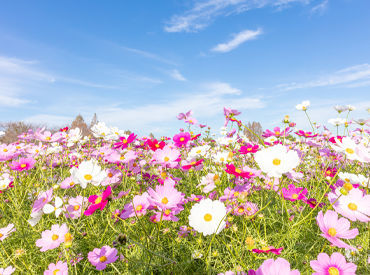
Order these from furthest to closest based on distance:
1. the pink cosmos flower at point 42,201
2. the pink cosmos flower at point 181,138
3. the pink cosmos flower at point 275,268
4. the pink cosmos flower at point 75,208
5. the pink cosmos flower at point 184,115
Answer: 1. the pink cosmos flower at point 184,115
2. the pink cosmos flower at point 181,138
3. the pink cosmos flower at point 75,208
4. the pink cosmos flower at point 42,201
5. the pink cosmos flower at point 275,268

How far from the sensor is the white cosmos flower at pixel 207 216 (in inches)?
40.2

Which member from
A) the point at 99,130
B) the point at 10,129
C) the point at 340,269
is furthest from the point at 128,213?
the point at 10,129

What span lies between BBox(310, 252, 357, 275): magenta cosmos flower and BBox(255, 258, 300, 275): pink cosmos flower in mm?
224

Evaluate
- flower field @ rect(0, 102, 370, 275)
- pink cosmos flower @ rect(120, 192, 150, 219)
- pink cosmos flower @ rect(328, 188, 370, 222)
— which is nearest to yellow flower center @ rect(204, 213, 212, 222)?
flower field @ rect(0, 102, 370, 275)

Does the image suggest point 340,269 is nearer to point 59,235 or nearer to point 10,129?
point 59,235

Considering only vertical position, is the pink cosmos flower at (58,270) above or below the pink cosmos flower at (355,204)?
below

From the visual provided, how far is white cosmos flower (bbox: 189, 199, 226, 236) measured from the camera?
1.02 meters

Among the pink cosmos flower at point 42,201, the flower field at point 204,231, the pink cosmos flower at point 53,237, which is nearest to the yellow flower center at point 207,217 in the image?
the flower field at point 204,231

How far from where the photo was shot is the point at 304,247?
137cm

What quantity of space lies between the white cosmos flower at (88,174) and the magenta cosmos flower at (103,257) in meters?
0.31

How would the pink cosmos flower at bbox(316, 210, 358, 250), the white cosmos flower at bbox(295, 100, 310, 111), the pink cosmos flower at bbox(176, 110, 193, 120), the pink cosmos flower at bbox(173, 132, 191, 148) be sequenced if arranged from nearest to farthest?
1. the pink cosmos flower at bbox(316, 210, 358, 250)
2. the pink cosmos flower at bbox(173, 132, 191, 148)
3. the white cosmos flower at bbox(295, 100, 310, 111)
4. the pink cosmos flower at bbox(176, 110, 193, 120)

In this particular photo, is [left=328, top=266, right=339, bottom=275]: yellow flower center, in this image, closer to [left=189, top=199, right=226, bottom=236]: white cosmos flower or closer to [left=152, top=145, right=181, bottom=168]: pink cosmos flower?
[left=189, top=199, right=226, bottom=236]: white cosmos flower

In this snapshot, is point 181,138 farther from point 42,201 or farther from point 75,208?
point 42,201

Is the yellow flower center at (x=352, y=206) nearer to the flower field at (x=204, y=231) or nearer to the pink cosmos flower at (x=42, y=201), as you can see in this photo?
the flower field at (x=204, y=231)
